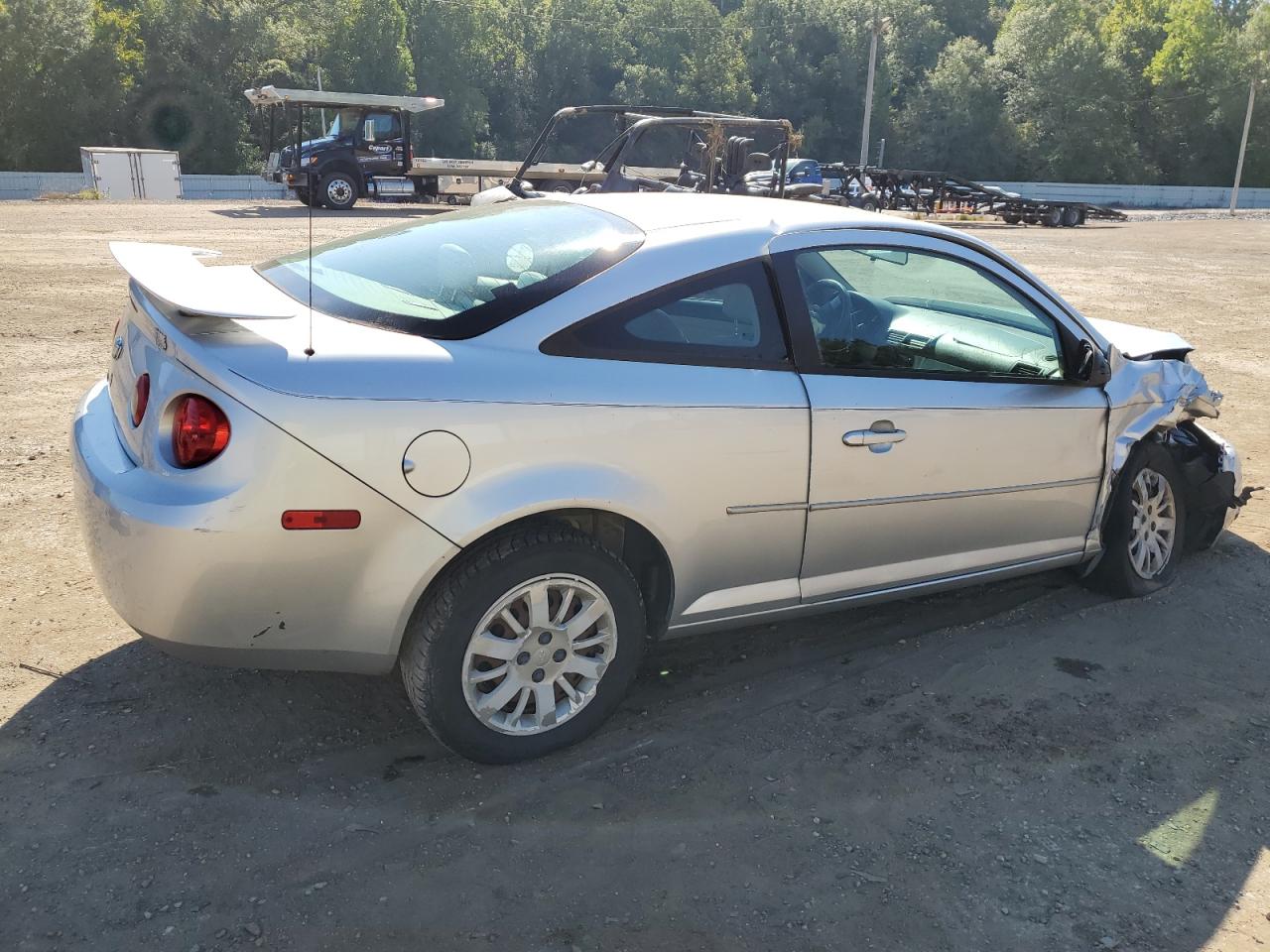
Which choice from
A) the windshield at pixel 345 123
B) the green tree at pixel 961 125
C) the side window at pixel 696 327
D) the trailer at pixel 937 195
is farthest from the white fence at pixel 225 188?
the green tree at pixel 961 125

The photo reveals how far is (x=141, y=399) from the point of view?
3.00 metres

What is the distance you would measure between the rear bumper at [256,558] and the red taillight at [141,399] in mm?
118

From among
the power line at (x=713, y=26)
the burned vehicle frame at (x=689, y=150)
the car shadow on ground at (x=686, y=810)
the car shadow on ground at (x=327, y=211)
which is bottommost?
the car shadow on ground at (x=686, y=810)

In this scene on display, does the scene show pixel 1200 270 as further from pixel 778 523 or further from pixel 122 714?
pixel 122 714

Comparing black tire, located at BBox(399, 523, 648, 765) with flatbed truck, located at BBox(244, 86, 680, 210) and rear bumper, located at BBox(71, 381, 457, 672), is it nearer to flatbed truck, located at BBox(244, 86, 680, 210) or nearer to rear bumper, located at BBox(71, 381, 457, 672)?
rear bumper, located at BBox(71, 381, 457, 672)

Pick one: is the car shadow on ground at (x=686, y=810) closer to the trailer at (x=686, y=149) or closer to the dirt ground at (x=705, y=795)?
the dirt ground at (x=705, y=795)

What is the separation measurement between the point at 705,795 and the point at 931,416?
1480mm

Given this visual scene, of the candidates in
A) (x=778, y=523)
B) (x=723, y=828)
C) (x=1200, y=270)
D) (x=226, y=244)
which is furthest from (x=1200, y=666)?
(x=1200, y=270)

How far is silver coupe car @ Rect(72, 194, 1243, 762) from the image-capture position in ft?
9.07

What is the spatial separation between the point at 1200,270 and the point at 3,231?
20525 mm

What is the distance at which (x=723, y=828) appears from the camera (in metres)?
2.97

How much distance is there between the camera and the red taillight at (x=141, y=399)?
2964 mm

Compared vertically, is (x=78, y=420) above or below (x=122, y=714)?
above

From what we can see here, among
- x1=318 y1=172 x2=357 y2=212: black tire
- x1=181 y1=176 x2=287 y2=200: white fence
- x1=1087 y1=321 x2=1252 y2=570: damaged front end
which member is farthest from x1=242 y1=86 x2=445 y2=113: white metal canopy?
x1=1087 y1=321 x2=1252 y2=570: damaged front end
